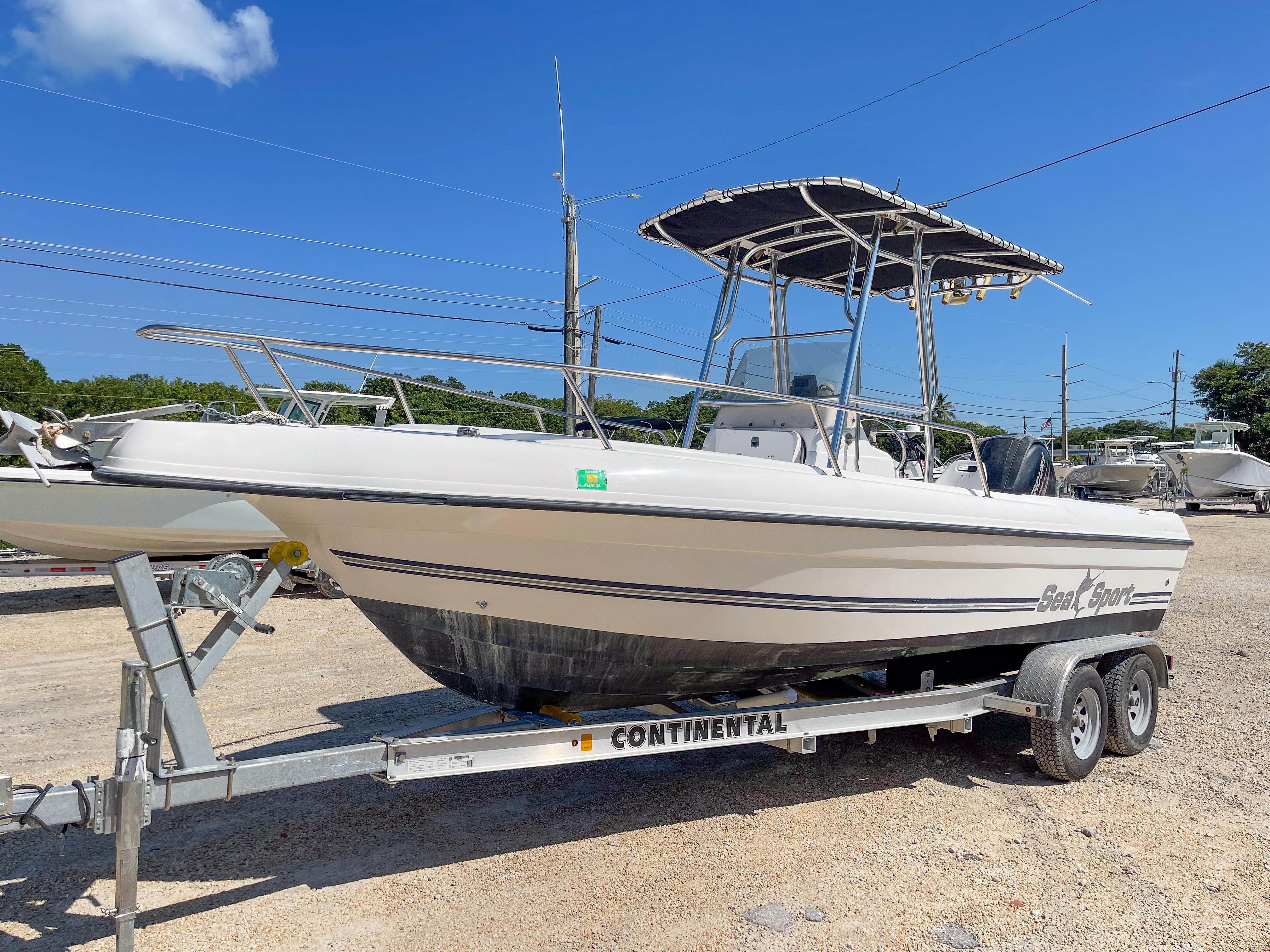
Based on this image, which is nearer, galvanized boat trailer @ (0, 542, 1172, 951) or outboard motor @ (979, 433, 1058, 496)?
galvanized boat trailer @ (0, 542, 1172, 951)

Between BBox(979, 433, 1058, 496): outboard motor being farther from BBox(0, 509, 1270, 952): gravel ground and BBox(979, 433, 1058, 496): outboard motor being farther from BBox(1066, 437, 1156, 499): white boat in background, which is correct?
BBox(1066, 437, 1156, 499): white boat in background

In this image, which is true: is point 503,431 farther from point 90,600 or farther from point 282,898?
point 90,600

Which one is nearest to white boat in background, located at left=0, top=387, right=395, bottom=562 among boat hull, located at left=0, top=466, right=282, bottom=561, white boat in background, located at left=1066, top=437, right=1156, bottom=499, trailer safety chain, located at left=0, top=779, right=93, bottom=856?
boat hull, located at left=0, top=466, right=282, bottom=561

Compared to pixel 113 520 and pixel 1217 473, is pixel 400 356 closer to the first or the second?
pixel 113 520

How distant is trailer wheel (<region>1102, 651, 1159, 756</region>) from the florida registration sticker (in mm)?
3367

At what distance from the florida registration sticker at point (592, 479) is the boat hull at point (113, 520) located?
221 inches

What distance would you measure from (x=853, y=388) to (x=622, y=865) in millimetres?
2937

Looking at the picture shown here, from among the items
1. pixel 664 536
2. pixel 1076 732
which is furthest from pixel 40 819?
pixel 1076 732

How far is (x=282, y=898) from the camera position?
10.2 ft

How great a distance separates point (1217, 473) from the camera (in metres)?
22.4

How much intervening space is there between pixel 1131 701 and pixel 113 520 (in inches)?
324

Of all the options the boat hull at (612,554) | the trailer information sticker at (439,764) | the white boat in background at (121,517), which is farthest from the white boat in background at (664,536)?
the white boat in background at (121,517)

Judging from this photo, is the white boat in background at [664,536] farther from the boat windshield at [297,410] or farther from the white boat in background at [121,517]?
the boat windshield at [297,410]

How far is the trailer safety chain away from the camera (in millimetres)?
2535
